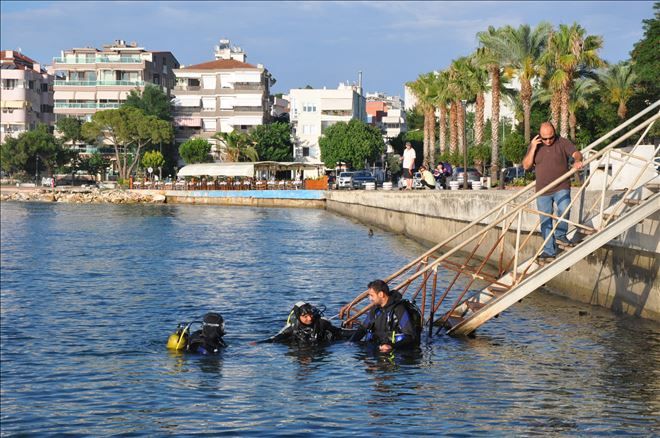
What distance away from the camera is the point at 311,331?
16.7 m

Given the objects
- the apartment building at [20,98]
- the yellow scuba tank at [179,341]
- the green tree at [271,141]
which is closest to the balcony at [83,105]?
the apartment building at [20,98]

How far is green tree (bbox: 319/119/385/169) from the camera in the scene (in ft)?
392

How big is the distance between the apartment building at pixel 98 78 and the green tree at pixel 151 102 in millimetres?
7090

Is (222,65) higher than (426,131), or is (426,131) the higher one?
(222,65)

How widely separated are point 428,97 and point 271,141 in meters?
40.4

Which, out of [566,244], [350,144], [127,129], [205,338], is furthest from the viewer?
[350,144]

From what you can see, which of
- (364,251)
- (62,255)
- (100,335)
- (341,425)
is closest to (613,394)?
(341,425)

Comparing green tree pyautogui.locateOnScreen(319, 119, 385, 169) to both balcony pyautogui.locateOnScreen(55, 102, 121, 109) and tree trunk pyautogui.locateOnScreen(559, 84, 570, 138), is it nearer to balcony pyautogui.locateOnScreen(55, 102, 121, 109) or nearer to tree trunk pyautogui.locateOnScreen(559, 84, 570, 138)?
balcony pyautogui.locateOnScreen(55, 102, 121, 109)

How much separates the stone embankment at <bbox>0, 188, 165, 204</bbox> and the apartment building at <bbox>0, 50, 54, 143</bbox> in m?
30.3

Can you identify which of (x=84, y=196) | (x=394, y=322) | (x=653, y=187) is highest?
(x=653, y=187)

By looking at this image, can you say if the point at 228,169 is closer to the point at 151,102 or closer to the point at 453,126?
the point at 453,126

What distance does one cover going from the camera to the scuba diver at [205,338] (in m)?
16.3

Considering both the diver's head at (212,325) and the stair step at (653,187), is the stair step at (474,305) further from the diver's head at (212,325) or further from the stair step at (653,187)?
the diver's head at (212,325)

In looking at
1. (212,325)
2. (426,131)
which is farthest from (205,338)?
(426,131)
